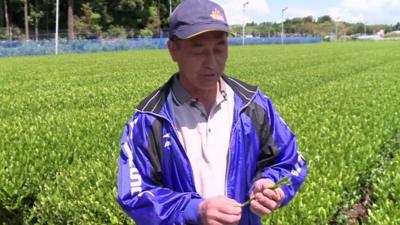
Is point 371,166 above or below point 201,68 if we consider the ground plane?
below

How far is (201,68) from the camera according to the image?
8.25 ft

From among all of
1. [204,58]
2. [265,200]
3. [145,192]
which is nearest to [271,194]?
[265,200]

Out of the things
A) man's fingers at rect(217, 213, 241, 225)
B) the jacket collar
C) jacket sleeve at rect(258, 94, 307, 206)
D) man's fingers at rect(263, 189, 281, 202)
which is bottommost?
man's fingers at rect(217, 213, 241, 225)

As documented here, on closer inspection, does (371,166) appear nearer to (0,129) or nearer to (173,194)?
(173,194)

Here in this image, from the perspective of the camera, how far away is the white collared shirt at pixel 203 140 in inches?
103

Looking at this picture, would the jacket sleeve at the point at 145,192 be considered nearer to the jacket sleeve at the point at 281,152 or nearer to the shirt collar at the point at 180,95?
the shirt collar at the point at 180,95

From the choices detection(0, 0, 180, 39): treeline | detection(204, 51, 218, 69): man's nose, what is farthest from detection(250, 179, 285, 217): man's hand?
detection(0, 0, 180, 39): treeline

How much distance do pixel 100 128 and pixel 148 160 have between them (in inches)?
226

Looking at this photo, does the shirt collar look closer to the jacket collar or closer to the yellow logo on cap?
the jacket collar

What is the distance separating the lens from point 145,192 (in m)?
2.48

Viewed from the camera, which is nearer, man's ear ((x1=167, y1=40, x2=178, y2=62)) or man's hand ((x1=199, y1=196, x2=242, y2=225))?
man's hand ((x1=199, y1=196, x2=242, y2=225))

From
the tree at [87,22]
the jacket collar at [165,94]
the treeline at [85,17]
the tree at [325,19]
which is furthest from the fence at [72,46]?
the tree at [325,19]

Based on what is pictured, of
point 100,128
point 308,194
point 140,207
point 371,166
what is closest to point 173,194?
point 140,207

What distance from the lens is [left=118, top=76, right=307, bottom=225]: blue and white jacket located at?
8.13ft
